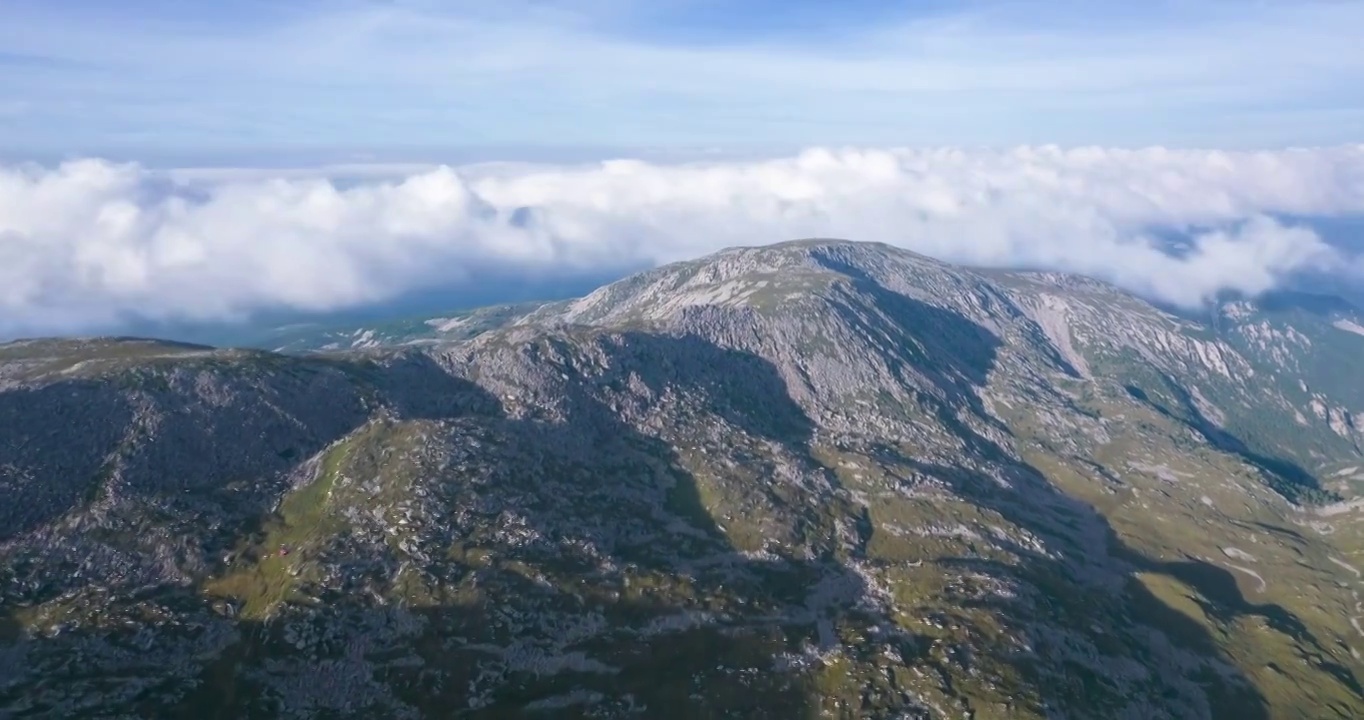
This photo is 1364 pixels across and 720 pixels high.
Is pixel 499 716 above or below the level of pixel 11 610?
below

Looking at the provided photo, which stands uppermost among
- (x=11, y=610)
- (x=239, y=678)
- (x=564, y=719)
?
(x=11, y=610)

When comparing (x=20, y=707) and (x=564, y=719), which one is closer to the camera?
(x=20, y=707)

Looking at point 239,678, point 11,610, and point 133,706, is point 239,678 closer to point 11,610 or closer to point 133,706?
point 133,706

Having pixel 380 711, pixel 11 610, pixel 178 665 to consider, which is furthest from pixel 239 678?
pixel 11 610

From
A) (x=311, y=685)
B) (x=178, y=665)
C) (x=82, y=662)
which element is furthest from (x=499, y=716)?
(x=82, y=662)

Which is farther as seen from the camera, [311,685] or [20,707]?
[311,685]

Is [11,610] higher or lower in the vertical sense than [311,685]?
higher

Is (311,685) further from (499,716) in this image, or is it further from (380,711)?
(499,716)
